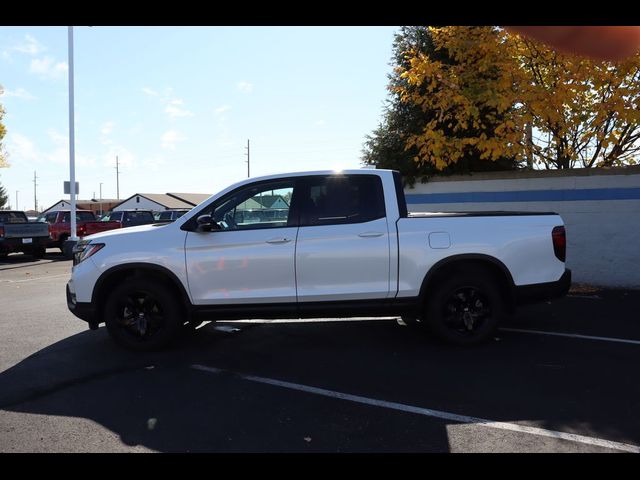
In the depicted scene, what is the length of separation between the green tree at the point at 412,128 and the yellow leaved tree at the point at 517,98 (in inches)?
5.4

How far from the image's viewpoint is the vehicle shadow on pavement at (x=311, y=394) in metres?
→ 3.38

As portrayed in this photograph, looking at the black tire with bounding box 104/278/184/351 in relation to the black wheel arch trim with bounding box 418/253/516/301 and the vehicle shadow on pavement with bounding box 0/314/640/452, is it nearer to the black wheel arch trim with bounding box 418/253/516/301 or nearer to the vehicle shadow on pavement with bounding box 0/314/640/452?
the vehicle shadow on pavement with bounding box 0/314/640/452

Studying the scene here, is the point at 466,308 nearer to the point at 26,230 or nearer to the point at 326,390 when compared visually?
the point at 326,390

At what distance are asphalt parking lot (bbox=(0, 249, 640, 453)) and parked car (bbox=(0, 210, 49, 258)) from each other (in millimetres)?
12407

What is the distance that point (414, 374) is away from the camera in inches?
180

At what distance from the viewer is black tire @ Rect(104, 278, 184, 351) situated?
5.23 m

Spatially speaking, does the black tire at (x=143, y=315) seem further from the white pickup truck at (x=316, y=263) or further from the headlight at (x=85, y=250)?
the headlight at (x=85, y=250)

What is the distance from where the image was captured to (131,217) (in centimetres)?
2058

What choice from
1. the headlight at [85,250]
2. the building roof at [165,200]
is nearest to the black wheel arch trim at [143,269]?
the headlight at [85,250]

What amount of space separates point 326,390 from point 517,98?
6.58 meters

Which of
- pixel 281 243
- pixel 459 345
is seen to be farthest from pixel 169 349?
pixel 459 345

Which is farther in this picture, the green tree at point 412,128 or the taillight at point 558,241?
the green tree at point 412,128
